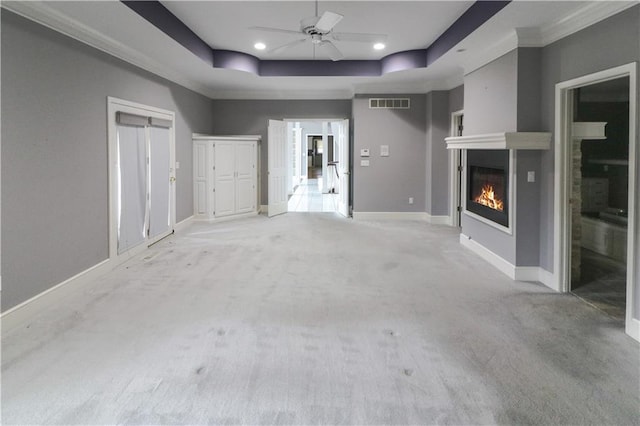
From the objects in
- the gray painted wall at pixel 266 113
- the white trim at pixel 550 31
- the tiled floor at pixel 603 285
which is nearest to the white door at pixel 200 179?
the gray painted wall at pixel 266 113

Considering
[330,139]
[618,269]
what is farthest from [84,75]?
[330,139]

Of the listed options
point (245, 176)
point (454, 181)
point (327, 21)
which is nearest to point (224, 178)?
point (245, 176)

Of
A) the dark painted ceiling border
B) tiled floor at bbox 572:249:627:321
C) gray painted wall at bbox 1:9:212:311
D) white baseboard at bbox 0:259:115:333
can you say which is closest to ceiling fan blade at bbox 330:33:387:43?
the dark painted ceiling border

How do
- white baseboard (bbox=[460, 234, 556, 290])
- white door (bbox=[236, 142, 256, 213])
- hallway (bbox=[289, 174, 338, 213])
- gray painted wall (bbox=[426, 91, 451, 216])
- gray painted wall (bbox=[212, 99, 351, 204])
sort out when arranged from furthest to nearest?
hallway (bbox=[289, 174, 338, 213]) → gray painted wall (bbox=[212, 99, 351, 204]) → white door (bbox=[236, 142, 256, 213]) → gray painted wall (bbox=[426, 91, 451, 216]) → white baseboard (bbox=[460, 234, 556, 290])

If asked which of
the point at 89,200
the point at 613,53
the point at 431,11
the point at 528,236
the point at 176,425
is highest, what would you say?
the point at 431,11

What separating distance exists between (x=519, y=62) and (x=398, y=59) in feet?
8.58

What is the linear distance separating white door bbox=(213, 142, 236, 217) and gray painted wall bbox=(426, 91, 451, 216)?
3900 mm

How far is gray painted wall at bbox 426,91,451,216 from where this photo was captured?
820 centimetres

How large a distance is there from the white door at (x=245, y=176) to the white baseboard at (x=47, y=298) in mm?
4323

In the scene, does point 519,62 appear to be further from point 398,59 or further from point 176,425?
point 176,425

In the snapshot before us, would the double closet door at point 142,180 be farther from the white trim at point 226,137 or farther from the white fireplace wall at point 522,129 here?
the white fireplace wall at point 522,129

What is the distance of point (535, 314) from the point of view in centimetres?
361

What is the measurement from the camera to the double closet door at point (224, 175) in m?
8.36

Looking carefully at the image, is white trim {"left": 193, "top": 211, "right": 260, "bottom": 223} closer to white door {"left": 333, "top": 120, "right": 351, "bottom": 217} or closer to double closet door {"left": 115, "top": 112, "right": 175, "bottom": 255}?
double closet door {"left": 115, "top": 112, "right": 175, "bottom": 255}
